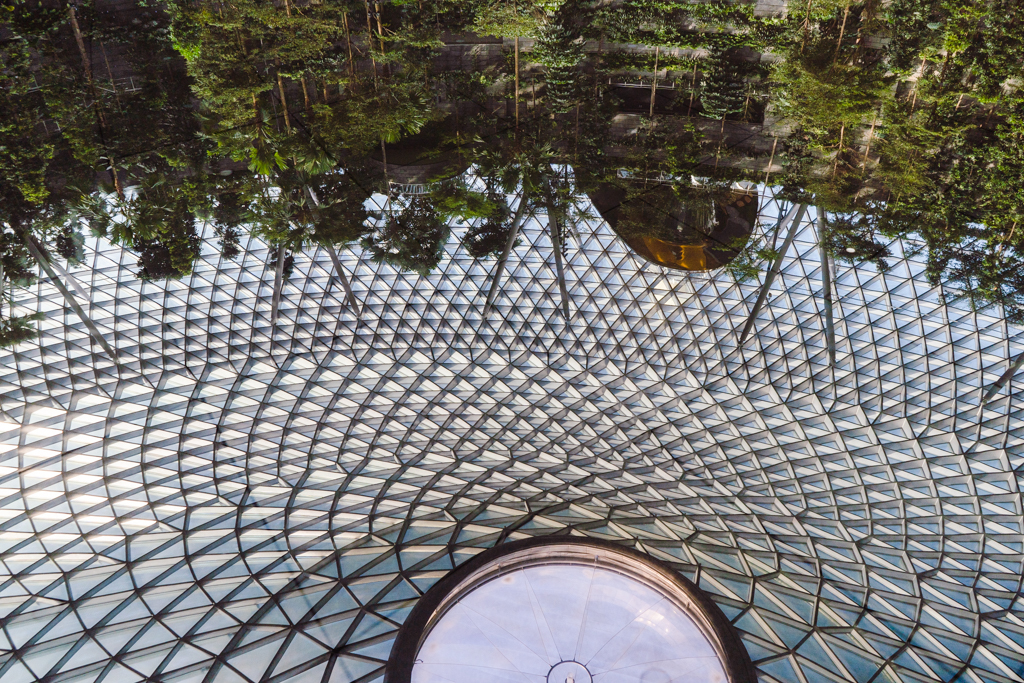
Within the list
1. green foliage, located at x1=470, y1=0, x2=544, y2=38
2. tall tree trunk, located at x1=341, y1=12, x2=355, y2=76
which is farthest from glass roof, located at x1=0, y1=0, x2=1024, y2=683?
green foliage, located at x1=470, y1=0, x2=544, y2=38

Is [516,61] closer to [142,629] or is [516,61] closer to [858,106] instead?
[858,106]

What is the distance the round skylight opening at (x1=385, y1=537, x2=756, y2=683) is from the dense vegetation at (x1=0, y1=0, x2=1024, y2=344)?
39.8 feet

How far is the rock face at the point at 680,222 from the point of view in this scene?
953 inches

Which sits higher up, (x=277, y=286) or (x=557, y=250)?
(x=557, y=250)

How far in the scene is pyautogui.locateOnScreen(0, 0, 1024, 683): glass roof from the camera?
53.7 ft

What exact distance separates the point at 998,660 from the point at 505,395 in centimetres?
1445

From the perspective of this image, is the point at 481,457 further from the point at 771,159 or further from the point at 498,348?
the point at 771,159

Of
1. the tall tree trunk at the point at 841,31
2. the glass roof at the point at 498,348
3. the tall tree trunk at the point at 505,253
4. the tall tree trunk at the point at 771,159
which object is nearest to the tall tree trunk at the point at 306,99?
the glass roof at the point at 498,348

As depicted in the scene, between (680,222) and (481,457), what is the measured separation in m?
12.4

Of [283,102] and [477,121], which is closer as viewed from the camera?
[283,102]

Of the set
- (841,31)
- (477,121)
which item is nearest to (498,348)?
(477,121)

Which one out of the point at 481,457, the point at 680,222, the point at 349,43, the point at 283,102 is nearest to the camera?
the point at 481,457

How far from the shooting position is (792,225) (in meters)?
24.6

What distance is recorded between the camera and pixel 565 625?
16.0 metres
